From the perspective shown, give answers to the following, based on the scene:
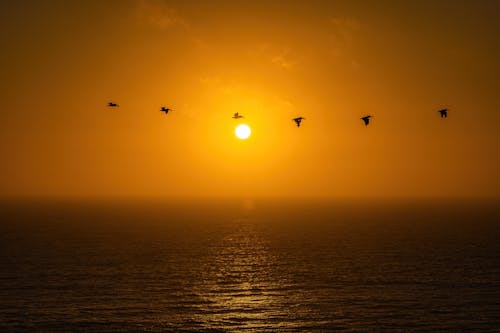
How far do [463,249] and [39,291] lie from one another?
10394 centimetres

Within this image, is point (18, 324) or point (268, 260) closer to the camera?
point (18, 324)

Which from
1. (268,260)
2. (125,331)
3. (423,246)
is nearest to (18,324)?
(125,331)

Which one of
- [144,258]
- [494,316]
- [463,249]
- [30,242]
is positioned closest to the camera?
[494,316]

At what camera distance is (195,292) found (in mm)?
87062

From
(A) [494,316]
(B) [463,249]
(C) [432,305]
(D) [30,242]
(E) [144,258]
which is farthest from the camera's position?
(D) [30,242]

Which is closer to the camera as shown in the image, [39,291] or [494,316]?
[494,316]

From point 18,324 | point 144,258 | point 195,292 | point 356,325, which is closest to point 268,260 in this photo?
point 144,258

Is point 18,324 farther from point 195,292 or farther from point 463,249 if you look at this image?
point 463,249

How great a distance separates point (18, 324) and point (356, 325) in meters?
41.8

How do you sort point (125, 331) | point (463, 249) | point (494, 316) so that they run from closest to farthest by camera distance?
point (125, 331), point (494, 316), point (463, 249)

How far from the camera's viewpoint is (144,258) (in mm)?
122562

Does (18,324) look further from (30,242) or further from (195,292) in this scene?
(30,242)

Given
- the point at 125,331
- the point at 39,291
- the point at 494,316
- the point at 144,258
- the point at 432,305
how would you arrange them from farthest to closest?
1. the point at 144,258
2. the point at 39,291
3. the point at 432,305
4. the point at 494,316
5. the point at 125,331

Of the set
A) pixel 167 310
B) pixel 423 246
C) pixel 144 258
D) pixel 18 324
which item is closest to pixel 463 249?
pixel 423 246
